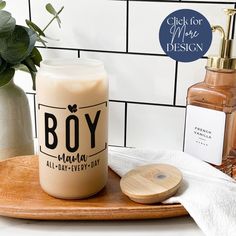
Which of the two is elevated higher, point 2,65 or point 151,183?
point 2,65

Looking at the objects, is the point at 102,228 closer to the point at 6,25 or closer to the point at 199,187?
the point at 199,187

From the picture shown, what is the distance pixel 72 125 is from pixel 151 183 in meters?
0.12

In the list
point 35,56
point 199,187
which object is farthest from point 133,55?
point 199,187

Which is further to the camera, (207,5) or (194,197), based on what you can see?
(207,5)

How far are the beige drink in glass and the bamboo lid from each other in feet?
0.14

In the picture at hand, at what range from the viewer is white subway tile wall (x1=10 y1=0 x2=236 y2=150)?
0.61 m

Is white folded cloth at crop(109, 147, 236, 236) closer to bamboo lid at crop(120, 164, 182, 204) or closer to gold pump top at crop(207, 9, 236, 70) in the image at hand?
bamboo lid at crop(120, 164, 182, 204)

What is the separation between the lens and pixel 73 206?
0.46m

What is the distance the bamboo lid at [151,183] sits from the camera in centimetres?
45

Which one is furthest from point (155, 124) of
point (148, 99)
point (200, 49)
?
point (200, 49)

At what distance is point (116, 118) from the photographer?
0.68 m

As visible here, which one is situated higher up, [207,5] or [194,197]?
[207,5]

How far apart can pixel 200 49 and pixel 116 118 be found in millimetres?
192

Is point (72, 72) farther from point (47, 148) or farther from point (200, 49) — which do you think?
point (200, 49)
